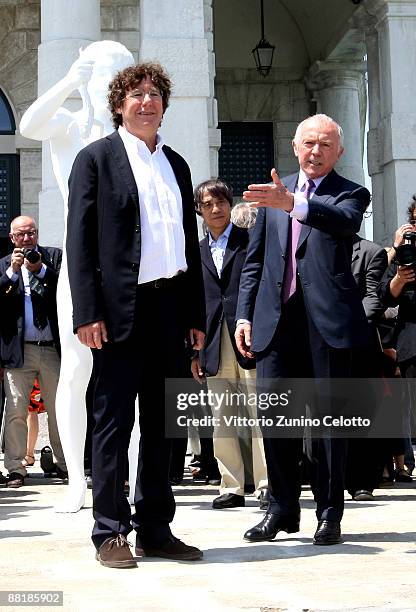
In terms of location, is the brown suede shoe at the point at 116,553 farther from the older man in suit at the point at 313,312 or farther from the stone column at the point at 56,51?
the stone column at the point at 56,51

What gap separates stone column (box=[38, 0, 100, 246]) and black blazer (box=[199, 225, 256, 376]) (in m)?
4.51

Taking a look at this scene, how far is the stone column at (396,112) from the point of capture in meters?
14.0

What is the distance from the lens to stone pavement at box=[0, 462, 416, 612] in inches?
154

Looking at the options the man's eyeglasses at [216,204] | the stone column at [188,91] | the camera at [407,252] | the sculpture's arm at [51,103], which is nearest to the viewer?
the sculpture's arm at [51,103]

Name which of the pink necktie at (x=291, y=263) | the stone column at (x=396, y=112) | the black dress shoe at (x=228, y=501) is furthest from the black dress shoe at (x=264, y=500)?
the stone column at (x=396, y=112)

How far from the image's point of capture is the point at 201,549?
5207 mm

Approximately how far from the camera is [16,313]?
30.7ft

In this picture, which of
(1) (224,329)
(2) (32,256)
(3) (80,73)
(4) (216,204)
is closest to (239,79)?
(2) (32,256)

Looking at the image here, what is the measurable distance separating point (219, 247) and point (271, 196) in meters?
2.78

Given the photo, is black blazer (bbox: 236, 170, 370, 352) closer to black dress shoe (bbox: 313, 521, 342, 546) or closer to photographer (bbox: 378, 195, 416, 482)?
black dress shoe (bbox: 313, 521, 342, 546)

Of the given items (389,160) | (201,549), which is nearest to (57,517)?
(201,549)

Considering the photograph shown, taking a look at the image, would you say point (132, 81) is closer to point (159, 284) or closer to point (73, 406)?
point (159, 284)

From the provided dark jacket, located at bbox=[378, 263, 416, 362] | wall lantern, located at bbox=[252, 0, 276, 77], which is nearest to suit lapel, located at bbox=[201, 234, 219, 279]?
dark jacket, located at bbox=[378, 263, 416, 362]

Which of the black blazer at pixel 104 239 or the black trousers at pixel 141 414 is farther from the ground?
the black blazer at pixel 104 239
